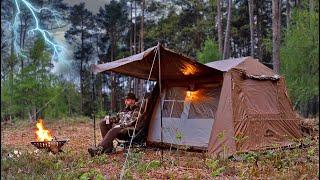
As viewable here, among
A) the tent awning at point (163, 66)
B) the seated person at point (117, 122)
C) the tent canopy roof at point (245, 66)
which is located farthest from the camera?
the tent canopy roof at point (245, 66)

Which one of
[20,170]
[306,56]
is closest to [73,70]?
[306,56]

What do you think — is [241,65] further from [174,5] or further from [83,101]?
[83,101]

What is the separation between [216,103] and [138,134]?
1.81 m

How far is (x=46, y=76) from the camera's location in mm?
18891

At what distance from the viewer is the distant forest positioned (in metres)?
15.6

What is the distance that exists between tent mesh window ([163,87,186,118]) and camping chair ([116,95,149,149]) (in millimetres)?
424

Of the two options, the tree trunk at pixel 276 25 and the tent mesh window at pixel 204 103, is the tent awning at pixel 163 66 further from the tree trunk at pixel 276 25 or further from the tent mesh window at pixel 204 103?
the tree trunk at pixel 276 25

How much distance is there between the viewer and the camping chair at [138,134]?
749 cm

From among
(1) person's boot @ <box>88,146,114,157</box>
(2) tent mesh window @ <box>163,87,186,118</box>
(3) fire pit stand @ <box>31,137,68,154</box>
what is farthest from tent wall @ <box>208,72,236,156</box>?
(3) fire pit stand @ <box>31,137,68,154</box>

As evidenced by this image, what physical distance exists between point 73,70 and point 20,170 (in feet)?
76.5

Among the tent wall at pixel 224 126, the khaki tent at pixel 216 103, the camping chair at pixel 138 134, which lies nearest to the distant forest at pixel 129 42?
the khaki tent at pixel 216 103

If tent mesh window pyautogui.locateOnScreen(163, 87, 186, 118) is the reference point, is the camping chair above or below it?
below

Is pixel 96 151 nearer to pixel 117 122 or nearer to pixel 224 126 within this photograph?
pixel 117 122

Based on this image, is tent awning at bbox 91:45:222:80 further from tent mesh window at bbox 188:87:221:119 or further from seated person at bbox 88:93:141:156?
seated person at bbox 88:93:141:156
